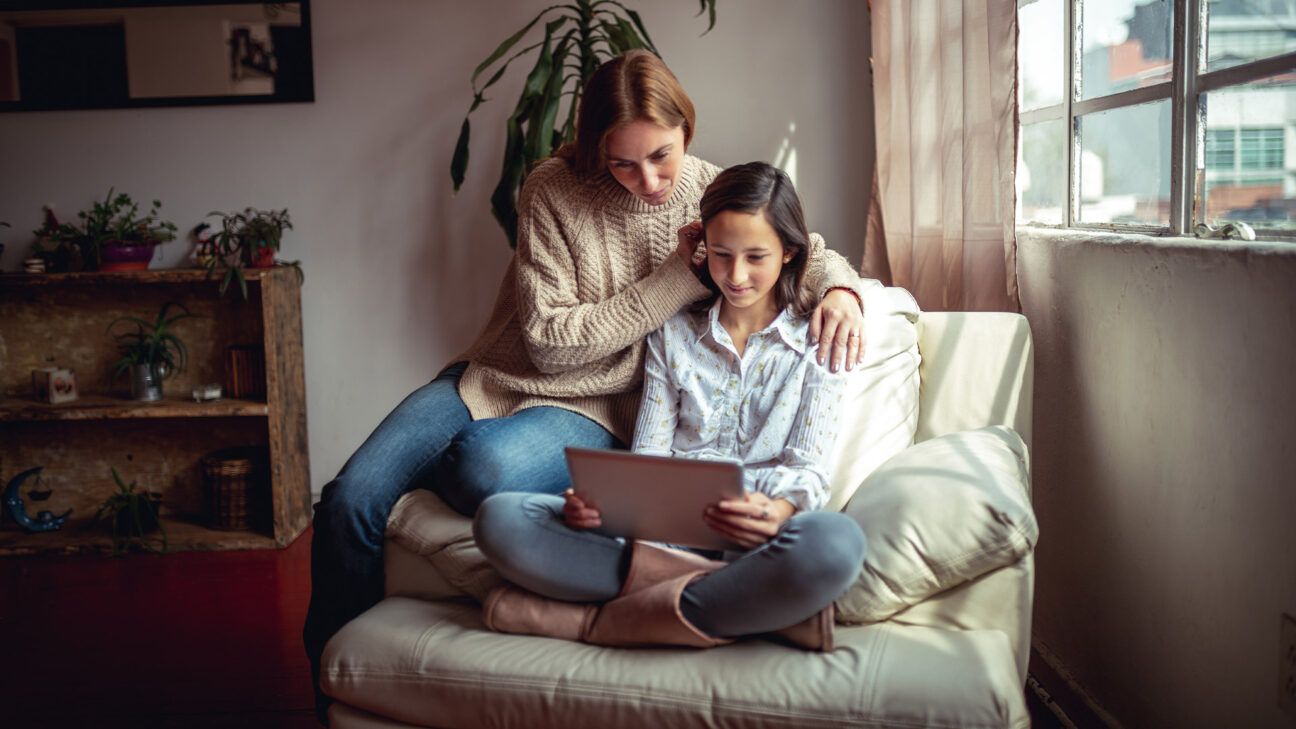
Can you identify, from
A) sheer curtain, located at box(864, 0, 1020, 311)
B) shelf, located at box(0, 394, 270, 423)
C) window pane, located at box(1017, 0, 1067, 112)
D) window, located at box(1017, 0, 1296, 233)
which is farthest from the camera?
shelf, located at box(0, 394, 270, 423)

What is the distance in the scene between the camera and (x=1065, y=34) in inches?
81.2

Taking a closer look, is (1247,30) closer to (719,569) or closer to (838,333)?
(838,333)

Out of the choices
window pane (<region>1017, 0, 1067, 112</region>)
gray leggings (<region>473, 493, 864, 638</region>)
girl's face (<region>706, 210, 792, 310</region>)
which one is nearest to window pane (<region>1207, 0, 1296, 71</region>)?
window pane (<region>1017, 0, 1067, 112</region>)

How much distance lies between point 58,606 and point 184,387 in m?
0.88

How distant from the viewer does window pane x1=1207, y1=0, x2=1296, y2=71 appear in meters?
1.30

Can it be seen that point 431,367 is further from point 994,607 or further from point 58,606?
point 994,607

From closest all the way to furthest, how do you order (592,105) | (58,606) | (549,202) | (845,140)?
1. (592,105)
2. (549,202)
3. (58,606)
4. (845,140)

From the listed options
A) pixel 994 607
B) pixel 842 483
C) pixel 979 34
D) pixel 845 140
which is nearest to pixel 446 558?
pixel 842 483

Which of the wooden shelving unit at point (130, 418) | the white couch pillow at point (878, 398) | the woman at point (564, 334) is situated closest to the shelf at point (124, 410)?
the wooden shelving unit at point (130, 418)

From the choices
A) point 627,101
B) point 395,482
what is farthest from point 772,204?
point 395,482

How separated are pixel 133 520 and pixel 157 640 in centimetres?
80

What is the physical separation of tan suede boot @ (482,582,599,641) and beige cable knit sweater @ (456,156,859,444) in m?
0.51

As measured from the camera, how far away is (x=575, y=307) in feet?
6.13

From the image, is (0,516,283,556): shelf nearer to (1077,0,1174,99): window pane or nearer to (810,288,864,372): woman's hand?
(810,288,864,372): woman's hand
